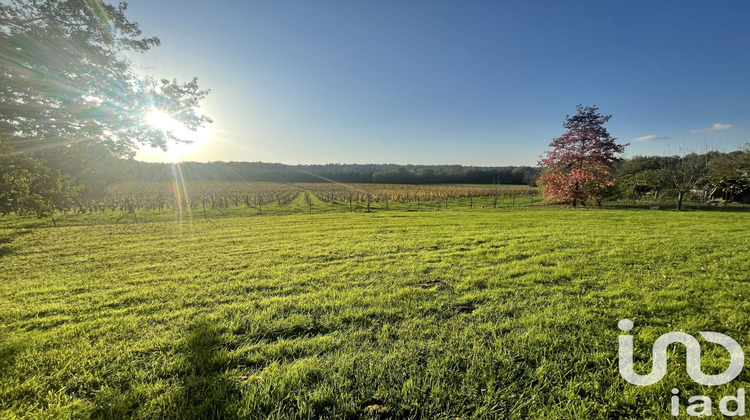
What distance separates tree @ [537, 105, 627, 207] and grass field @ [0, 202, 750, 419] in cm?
2026

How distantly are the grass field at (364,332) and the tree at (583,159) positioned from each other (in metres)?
20.3

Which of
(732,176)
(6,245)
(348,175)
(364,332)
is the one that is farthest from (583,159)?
(348,175)

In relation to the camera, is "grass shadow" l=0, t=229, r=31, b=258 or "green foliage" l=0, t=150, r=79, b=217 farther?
"green foliage" l=0, t=150, r=79, b=217

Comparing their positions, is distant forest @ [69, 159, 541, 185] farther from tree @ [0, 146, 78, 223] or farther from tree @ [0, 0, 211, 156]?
tree @ [0, 0, 211, 156]

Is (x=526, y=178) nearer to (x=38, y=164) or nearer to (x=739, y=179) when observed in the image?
(x=739, y=179)

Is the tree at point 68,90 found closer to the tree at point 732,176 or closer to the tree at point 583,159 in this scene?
the tree at point 583,159

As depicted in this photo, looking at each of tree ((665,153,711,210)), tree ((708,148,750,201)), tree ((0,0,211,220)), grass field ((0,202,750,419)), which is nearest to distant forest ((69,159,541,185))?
tree ((708,148,750,201))

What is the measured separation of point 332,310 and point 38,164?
1698 centimetres

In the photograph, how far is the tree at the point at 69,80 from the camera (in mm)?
7953

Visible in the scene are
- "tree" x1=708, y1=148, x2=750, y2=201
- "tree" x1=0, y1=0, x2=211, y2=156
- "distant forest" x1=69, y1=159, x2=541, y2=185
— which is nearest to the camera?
"tree" x1=0, y1=0, x2=211, y2=156

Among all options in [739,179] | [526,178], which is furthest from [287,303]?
[526,178]

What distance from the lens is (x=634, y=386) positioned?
2.56 m

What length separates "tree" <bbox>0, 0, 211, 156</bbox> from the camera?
26.1ft

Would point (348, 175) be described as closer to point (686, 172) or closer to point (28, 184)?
point (686, 172)
